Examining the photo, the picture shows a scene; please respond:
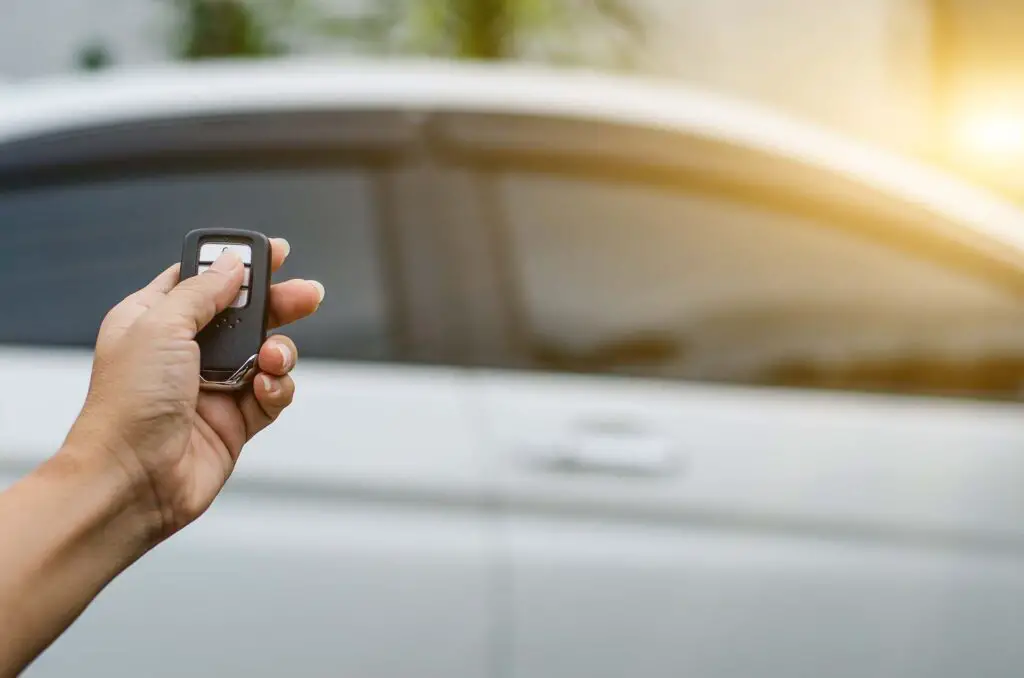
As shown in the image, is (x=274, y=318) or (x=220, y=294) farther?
(x=274, y=318)

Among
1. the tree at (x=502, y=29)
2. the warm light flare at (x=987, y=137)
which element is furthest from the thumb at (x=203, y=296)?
the tree at (x=502, y=29)

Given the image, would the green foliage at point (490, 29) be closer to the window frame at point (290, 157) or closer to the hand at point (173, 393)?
the window frame at point (290, 157)

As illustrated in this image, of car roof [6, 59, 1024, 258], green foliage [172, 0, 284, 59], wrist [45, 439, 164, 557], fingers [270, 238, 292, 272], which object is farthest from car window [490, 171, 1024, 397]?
green foliage [172, 0, 284, 59]

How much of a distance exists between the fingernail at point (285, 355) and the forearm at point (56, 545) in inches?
7.0

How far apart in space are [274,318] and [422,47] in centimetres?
768

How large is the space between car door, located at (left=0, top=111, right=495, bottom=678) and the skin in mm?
695

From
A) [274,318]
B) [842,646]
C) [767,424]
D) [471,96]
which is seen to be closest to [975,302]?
[767,424]

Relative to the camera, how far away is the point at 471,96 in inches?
80.2

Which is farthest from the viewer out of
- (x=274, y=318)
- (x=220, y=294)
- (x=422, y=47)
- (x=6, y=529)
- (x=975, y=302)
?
(x=422, y=47)

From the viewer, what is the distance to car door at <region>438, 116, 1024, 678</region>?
5.81 feet

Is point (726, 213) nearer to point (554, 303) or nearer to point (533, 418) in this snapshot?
point (554, 303)

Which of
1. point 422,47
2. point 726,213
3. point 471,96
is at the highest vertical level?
point 422,47

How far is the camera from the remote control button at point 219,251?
107cm

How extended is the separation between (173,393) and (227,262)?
0.45 feet
